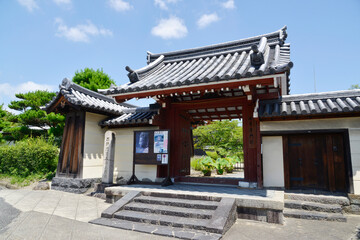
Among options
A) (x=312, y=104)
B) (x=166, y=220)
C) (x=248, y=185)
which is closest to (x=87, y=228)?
(x=166, y=220)

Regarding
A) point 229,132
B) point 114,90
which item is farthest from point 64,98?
point 229,132

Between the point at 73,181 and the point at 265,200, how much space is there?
24.4 feet

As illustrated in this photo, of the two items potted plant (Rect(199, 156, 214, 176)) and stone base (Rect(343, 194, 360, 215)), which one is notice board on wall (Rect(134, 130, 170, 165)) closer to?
potted plant (Rect(199, 156, 214, 176))

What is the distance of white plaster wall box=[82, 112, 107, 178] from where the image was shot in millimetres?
9648

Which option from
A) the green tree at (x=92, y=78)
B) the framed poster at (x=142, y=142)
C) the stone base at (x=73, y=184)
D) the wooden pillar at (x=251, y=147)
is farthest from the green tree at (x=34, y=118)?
the wooden pillar at (x=251, y=147)

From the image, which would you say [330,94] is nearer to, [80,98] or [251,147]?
[251,147]

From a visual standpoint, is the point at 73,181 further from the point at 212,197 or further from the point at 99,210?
the point at 212,197

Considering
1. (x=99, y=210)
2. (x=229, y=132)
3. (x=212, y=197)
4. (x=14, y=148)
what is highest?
(x=229, y=132)

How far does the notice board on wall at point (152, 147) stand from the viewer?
8078mm

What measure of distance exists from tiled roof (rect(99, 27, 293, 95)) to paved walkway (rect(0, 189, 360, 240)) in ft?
12.0

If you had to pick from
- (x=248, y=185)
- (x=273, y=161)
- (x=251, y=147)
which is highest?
(x=251, y=147)

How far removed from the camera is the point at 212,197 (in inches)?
228

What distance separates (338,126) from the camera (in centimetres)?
685

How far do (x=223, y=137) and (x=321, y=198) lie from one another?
12452mm
